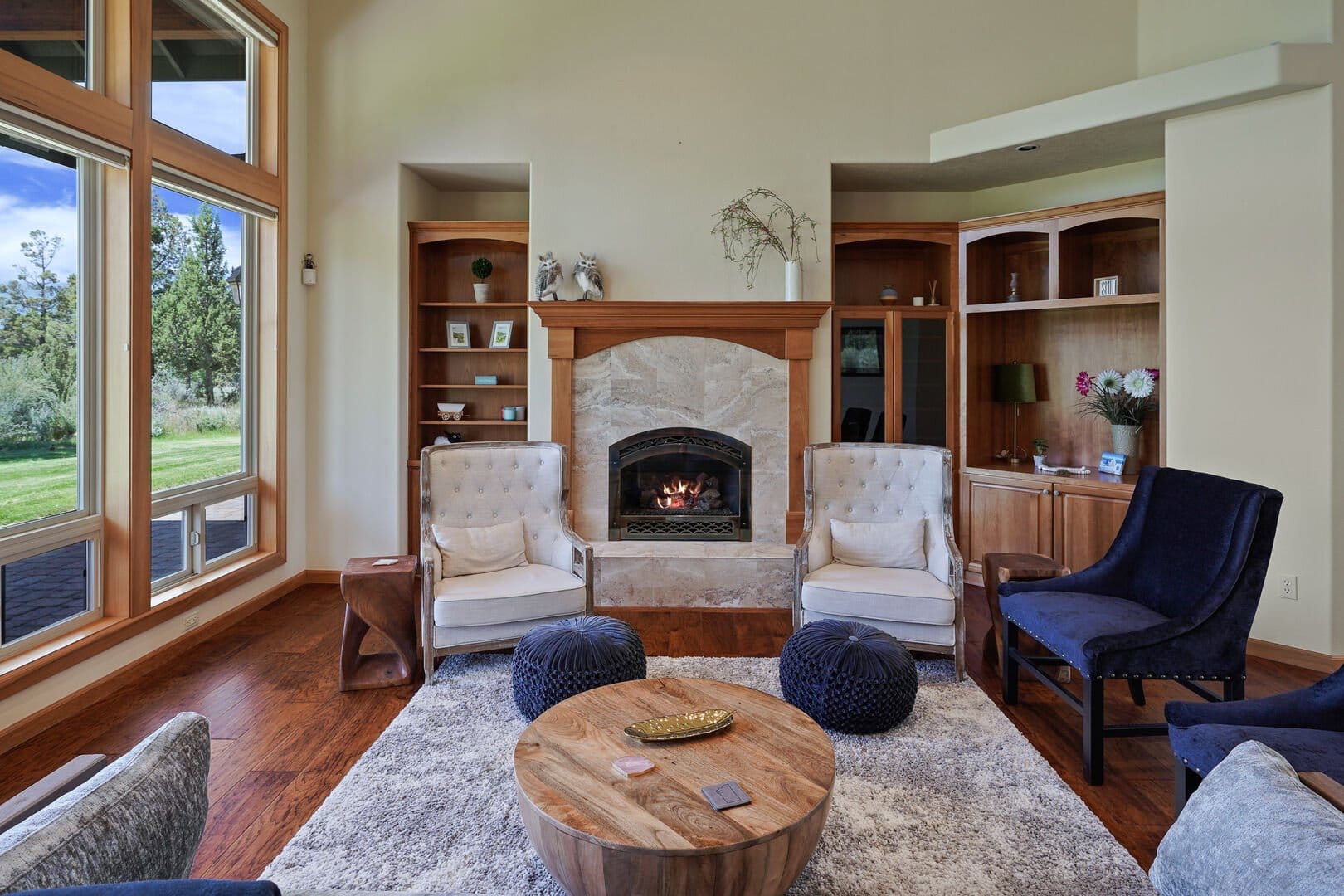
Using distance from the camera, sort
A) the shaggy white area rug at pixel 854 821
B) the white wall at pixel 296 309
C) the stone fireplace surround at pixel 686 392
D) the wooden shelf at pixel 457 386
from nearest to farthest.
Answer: the shaggy white area rug at pixel 854 821
the white wall at pixel 296 309
the stone fireplace surround at pixel 686 392
the wooden shelf at pixel 457 386

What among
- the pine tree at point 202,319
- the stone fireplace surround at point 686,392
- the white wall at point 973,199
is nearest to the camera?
the pine tree at point 202,319

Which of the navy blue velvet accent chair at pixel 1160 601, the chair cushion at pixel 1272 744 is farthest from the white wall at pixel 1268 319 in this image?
the chair cushion at pixel 1272 744

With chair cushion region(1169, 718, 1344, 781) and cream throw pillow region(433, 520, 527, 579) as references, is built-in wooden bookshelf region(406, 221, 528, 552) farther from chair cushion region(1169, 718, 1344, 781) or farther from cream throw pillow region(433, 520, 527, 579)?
chair cushion region(1169, 718, 1344, 781)

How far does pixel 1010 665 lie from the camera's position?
10.3 feet

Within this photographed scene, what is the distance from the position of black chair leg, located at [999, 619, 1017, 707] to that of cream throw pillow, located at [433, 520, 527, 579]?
2219mm

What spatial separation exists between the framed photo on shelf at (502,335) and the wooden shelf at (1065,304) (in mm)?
3102

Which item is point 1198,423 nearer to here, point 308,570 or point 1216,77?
point 1216,77

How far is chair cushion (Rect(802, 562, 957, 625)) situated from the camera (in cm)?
325

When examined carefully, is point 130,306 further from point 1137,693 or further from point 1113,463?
point 1113,463

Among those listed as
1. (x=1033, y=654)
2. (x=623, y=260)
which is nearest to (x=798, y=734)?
(x=1033, y=654)

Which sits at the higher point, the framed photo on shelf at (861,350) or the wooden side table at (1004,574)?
the framed photo on shelf at (861,350)

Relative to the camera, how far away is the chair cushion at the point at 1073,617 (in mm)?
2602

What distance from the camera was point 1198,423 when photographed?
157 inches

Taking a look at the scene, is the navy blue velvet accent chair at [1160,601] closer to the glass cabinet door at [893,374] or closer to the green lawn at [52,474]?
the glass cabinet door at [893,374]
